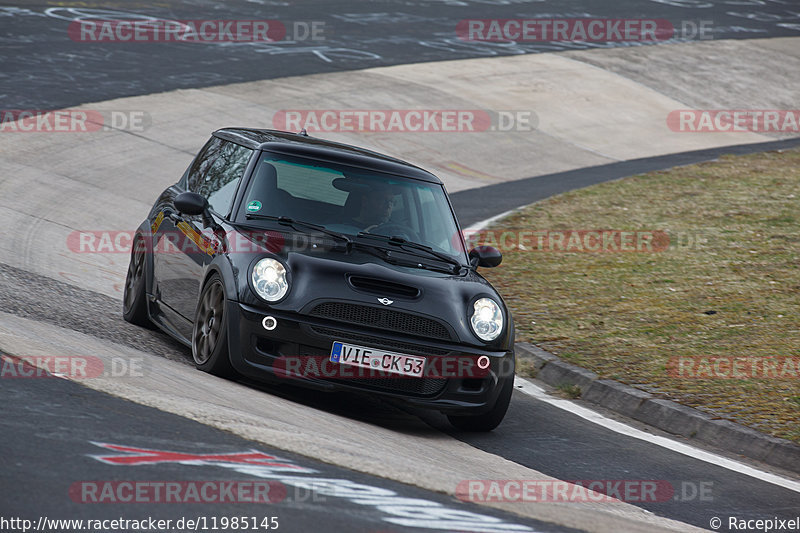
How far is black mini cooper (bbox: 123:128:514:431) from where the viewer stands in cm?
649

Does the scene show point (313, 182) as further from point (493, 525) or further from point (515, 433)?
point (493, 525)

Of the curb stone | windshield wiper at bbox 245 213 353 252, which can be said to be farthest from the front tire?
the curb stone

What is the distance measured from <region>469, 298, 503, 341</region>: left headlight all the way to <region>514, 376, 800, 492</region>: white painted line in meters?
1.33

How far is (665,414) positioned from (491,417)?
151 centimetres

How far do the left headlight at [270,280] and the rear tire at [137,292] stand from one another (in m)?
1.99

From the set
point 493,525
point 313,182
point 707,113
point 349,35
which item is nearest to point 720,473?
point 493,525

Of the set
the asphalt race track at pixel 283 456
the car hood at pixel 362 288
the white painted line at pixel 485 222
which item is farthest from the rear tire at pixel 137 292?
the white painted line at pixel 485 222

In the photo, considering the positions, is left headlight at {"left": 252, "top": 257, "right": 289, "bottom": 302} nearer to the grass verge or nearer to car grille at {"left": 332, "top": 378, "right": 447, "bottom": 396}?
car grille at {"left": 332, "top": 378, "right": 447, "bottom": 396}

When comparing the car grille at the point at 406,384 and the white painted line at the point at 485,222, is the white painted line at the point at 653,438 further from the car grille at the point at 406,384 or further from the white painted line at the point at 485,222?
the white painted line at the point at 485,222

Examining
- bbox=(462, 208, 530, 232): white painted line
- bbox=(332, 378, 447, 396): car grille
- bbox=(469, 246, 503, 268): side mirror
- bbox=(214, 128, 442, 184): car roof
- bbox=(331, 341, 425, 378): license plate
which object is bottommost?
bbox=(462, 208, 530, 232): white painted line

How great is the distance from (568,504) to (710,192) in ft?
43.2

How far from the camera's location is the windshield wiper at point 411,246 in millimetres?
7273

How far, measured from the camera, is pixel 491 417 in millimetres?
7035

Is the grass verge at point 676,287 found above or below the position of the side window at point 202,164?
below
